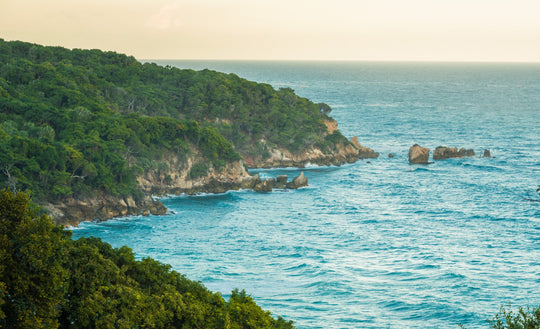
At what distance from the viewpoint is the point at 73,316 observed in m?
25.6

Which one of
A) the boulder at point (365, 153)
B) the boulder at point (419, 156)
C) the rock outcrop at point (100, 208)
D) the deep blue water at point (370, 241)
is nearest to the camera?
the deep blue water at point (370, 241)

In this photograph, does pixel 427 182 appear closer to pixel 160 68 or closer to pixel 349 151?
pixel 349 151

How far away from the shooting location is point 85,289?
26.7 meters

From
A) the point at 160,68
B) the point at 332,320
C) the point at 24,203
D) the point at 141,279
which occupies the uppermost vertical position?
the point at 160,68

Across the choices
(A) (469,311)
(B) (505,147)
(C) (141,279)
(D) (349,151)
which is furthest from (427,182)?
(C) (141,279)

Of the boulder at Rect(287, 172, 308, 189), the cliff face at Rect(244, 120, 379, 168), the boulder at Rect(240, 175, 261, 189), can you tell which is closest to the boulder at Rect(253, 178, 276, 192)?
the boulder at Rect(240, 175, 261, 189)

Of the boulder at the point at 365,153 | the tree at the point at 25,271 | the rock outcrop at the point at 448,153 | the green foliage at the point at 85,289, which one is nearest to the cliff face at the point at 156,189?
the boulder at the point at 365,153

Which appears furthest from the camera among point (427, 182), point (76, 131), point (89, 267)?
point (427, 182)

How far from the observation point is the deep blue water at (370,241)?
4822 centimetres

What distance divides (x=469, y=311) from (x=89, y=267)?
3174cm

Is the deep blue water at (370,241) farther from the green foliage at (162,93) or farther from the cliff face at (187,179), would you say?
the green foliage at (162,93)

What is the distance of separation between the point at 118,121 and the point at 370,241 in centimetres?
4180

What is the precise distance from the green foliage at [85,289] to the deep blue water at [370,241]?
56.4 ft

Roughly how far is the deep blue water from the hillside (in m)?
4.53
